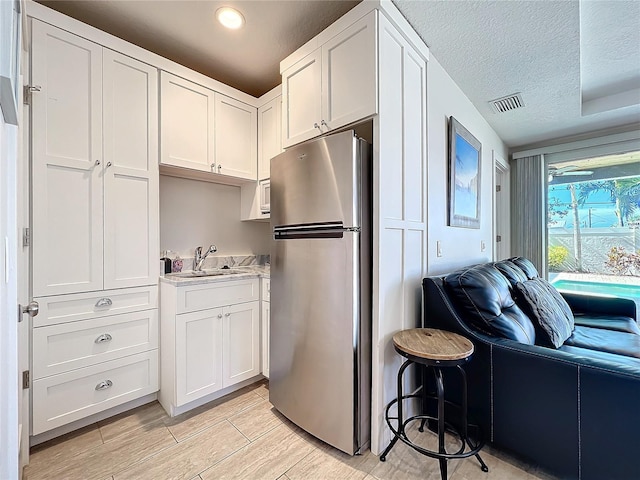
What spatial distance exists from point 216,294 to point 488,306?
176 centimetres

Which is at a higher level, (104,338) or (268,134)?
(268,134)

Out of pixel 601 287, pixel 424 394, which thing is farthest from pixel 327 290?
pixel 601 287

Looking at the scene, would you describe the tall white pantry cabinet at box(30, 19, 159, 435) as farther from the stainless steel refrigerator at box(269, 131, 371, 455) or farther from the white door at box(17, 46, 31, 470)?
the stainless steel refrigerator at box(269, 131, 371, 455)

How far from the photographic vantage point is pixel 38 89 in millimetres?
1555

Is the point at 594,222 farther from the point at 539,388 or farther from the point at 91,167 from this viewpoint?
the point at 91,167

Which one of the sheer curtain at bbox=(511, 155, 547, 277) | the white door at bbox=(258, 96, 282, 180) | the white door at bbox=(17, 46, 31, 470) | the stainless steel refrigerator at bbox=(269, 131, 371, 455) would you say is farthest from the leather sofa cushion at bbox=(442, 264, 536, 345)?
the sheer curtain at bbox=(511, 155, 547, 277)

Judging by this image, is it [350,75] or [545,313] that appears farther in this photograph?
[545,313]

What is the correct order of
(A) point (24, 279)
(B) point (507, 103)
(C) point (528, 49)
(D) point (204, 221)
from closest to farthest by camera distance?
(A) point (24, 279) → (C) point (528, 49) → (D) point (204, 221) → (B) point (507, 103)

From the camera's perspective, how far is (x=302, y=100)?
6.41 ft

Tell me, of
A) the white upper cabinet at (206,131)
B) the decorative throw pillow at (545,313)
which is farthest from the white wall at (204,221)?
the decorative throw pillow at (545,313)

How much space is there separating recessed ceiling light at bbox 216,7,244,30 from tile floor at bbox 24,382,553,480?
8.48ft

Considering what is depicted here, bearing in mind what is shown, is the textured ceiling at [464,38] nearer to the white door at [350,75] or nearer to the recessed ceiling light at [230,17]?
the recessed ceiling light at [230,17]

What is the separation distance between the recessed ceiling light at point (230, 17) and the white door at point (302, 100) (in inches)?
16.2

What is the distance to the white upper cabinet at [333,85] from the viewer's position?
1552 millimetres
